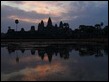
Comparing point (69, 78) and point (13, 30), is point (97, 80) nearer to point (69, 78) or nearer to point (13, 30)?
point (69, 78)

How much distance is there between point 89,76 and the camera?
16.7 m

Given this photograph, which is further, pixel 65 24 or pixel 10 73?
pixel 65 24

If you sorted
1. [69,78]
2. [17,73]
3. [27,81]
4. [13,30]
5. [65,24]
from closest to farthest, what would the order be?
[27,81] → [69,78] → [17,73] → [13,30] → [65,24]

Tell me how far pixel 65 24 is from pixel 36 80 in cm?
10899

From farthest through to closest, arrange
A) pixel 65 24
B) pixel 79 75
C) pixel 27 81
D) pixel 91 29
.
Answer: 1. pixel 65 24
2. pixel 91 29
3. pixel 79 75
4. pixel 27 81

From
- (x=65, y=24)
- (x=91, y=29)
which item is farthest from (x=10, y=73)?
(x=65, y=24)

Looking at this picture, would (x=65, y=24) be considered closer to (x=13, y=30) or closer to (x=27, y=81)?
(x=13, y=30)

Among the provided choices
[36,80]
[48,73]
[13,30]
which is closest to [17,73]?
[48,73]

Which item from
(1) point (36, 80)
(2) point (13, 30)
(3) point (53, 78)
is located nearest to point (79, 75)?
(3) point (53, 78)

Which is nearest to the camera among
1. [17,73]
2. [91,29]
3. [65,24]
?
[17,73]

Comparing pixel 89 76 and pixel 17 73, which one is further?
pixel 17 73

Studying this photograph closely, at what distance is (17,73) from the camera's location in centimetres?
1853

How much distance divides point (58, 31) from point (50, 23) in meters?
13.0

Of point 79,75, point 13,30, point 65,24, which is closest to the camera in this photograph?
point 79,75
